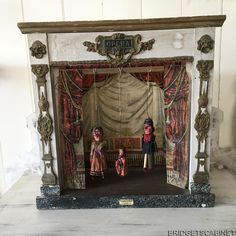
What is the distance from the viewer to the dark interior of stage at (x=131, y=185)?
919 mm

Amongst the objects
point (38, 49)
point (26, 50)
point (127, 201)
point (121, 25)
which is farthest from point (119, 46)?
point (26, 50)

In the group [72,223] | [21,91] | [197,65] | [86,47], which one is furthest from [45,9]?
[72,223]

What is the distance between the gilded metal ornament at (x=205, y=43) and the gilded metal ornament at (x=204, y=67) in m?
0.03

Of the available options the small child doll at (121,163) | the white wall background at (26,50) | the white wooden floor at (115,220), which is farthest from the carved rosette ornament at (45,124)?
the white wall background at (26,50)

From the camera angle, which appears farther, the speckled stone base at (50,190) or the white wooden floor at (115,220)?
the speckled stone base at (50,190)

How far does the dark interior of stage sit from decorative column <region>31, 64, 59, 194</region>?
8 centimetres

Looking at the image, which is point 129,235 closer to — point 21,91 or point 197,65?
point 197,65

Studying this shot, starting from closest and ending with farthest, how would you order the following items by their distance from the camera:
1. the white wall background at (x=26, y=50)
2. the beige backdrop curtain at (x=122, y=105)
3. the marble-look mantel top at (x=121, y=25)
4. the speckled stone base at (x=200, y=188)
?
the marble-look mantel top at (x=121, y=25) → the speckled stone base at (x=200, y=188) → the beige backdrop curtain at (x=122, y=105) → the white wall background at (x=26, y=50)

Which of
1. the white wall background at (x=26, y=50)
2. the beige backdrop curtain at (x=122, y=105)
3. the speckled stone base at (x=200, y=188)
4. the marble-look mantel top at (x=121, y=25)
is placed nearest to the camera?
the marble-look mantel top at (x=121, y=25)

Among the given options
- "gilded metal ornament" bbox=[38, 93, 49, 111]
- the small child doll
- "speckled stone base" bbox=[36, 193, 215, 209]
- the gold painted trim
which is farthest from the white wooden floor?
the gold painted trim

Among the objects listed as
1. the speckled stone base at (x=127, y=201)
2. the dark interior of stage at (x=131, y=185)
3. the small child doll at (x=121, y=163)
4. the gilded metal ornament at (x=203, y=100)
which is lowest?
the speckled stone base at (x=127, y=201)

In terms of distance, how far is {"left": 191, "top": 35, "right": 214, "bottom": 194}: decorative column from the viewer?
31.4 inches

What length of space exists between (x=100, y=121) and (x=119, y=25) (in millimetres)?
385

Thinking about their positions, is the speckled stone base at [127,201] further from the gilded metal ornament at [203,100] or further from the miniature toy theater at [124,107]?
the gilded metal ornament at [203,100]
